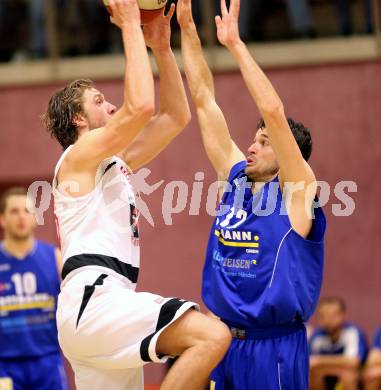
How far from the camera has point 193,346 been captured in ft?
15.0

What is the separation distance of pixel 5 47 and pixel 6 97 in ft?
3.04

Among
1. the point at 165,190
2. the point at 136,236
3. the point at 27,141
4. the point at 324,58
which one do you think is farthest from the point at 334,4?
the point at 136,236

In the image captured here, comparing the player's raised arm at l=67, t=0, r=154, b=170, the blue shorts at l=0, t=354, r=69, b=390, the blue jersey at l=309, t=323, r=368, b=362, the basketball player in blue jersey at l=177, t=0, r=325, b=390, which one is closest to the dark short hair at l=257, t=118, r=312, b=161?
the basketball player in blue jersey at l=177, t=0, r=325, b=390

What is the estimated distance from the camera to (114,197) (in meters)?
4.94

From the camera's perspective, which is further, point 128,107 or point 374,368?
point 374,368

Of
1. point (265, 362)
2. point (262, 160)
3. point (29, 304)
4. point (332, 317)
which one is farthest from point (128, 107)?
point (332, 317)

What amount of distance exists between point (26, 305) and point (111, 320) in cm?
320

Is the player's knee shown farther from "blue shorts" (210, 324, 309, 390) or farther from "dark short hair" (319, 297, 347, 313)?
"dark short hair" (319, 297, 347, 313)

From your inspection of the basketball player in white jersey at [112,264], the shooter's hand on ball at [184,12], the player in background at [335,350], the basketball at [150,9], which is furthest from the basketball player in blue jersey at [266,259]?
the player in background at [335,350]

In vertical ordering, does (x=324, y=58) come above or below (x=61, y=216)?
above

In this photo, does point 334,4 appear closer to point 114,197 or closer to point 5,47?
point 5,47

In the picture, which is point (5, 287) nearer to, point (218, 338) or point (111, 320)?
point (111, 320)

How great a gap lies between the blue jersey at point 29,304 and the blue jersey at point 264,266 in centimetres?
252

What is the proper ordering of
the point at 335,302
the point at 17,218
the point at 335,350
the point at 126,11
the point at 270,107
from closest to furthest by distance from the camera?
the point at 126,11
the point at 270,107
the point at 17,218
the point at 335,350
the point at 335,302
